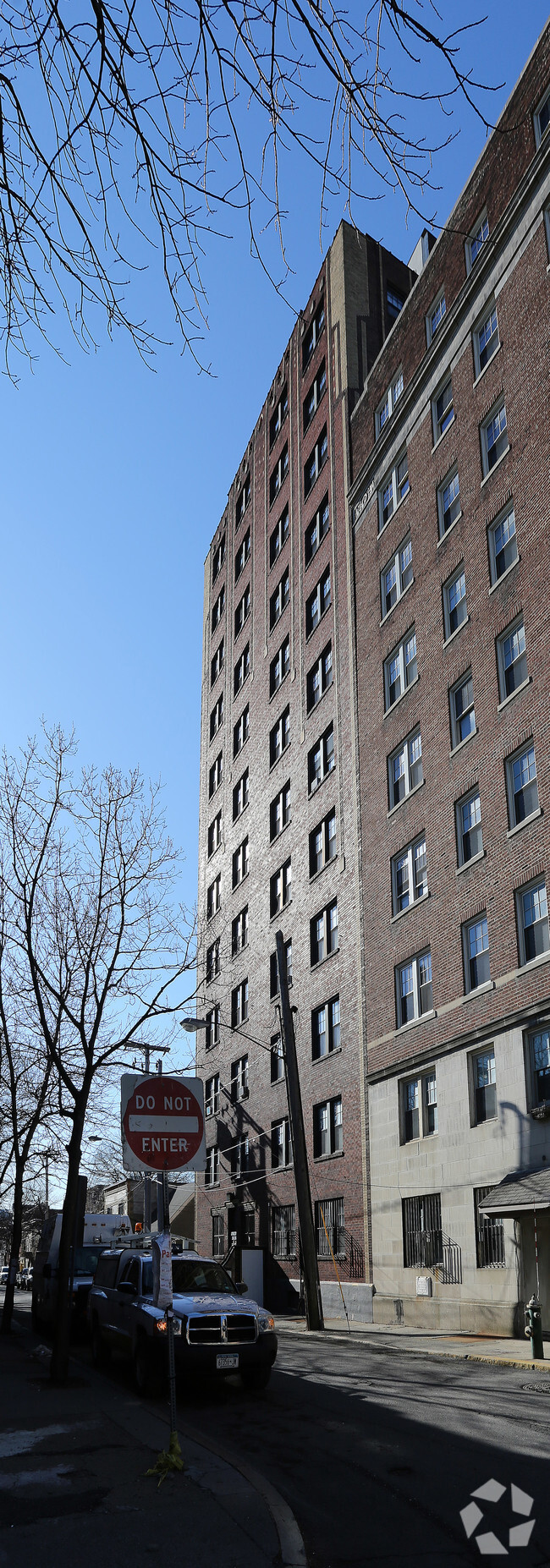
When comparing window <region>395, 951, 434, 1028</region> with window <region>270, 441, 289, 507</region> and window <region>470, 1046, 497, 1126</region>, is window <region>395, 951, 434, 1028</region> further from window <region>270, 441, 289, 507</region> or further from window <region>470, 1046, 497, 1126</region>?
window <region>270, 441, 289, 507</region>

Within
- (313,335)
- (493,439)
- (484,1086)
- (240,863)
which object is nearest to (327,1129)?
(484,1086)

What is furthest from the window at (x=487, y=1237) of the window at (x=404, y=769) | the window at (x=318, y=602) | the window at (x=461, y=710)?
the window at (x=318, y=602)

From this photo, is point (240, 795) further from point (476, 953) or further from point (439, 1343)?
point (439, 1343)

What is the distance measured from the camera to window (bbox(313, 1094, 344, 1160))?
31.9 m

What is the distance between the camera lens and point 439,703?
1064 inches

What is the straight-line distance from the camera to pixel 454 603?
27.1 meters

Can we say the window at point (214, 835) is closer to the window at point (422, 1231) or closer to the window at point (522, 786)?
the window at point (422, 1231)

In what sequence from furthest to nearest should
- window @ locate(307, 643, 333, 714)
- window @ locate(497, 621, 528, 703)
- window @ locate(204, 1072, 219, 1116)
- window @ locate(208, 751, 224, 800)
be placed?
window @ locate(208, 751, 224, 800) → window @ locate(204, 1072, 219, 1116) → window @ locate(307, 643, 333, 714) → window @ locate(497, 621, 528, 703)

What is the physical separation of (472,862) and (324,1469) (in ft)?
52.6

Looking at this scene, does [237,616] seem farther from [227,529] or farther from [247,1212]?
[247,1212]

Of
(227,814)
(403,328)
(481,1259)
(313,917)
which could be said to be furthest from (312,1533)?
(227,814)

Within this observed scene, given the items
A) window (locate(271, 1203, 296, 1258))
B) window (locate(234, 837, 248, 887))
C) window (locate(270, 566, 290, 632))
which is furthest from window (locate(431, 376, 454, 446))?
window (locate(271, 1203, 296, 1258))

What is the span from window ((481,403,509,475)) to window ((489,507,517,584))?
1.38m

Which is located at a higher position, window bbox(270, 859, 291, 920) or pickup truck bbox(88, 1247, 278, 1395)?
window bbox(270, 859, 291, 920)
